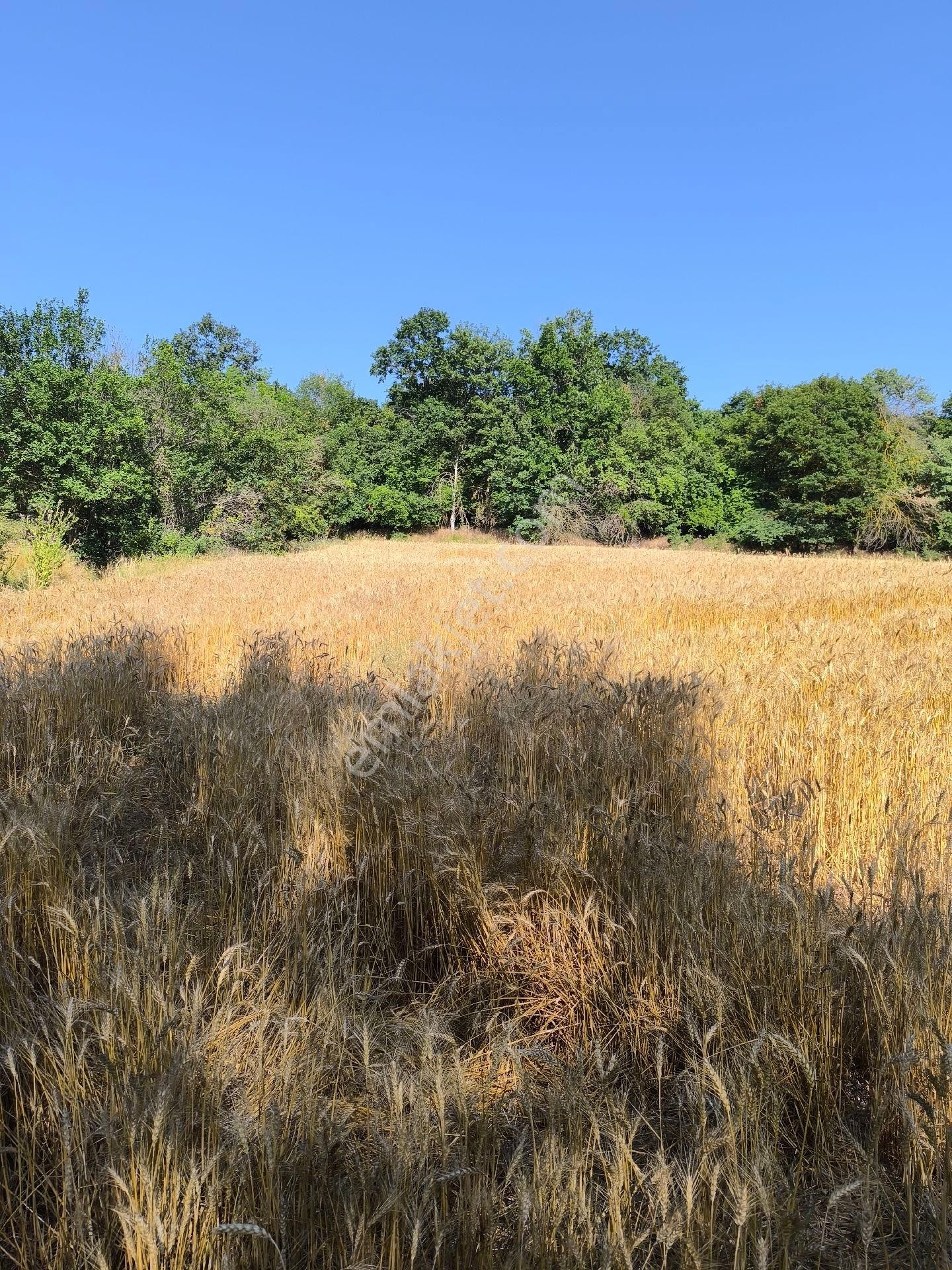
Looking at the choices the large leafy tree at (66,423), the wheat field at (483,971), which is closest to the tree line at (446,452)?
the large leafy tree at (66,423)

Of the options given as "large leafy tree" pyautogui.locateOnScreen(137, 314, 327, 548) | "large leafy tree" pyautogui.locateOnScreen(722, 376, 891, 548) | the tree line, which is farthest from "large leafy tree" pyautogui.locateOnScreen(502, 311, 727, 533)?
"large leafy tree" pyautogui.locateOnScreen(137, 314, 327, 548)

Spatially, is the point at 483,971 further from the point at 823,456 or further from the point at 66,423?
the point at 823,456

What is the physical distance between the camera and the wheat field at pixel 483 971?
A: 3.80 ft

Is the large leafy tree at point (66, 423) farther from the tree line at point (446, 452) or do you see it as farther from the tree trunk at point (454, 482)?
the tree trunk at point (454, 482)

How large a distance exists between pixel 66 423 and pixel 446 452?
79.6 ft

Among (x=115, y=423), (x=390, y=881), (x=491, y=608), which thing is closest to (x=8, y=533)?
(x=115, y=423)

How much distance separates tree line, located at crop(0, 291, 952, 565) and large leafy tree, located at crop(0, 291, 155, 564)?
66 millimetres

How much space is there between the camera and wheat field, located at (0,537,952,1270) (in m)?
1.16

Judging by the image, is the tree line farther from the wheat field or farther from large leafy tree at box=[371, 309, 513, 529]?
the wheat field

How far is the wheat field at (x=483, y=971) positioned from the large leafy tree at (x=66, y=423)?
73.8ft

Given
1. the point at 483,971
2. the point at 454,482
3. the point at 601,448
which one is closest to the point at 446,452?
the point at 454,482

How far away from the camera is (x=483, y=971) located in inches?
82.8

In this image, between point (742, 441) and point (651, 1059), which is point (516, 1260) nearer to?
point (651, 1059)

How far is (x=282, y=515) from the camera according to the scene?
3456 cm
